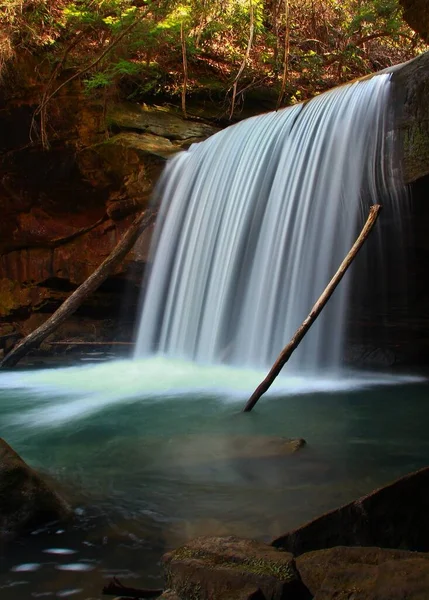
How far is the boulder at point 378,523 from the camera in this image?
7.36 ft

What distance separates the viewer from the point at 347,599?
1.64 metres

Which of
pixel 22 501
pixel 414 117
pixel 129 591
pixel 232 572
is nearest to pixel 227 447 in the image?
pixel 22 501

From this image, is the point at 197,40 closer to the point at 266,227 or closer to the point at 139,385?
the point at 266,227

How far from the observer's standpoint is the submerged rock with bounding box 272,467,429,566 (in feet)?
7.36

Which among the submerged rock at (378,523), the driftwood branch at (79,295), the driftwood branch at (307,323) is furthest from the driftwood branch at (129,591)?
the driftwood branch at (79,295)

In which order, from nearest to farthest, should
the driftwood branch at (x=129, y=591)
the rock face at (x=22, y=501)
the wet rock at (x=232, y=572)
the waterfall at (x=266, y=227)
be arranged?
the wet rock at (x=232, y=572) → the driftwood branch at (x=129, y=591) → the rock face at (x=22, y=501) → the waterfall at (x=266, y=227)

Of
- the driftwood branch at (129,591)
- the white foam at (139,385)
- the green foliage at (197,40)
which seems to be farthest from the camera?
the green foliage at (197,40)

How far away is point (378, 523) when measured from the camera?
7.68 ft

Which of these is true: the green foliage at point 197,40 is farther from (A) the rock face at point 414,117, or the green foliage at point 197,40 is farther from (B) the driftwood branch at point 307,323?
(B) the driftwood branch at point 307,323

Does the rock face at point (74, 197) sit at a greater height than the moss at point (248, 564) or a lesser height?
greater

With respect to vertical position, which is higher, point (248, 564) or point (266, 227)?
point (266, 227)

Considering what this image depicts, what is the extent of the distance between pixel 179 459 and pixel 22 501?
1.43m

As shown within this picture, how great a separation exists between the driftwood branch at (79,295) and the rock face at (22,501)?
21.1 feet

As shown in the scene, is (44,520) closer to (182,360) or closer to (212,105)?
(182,360)
